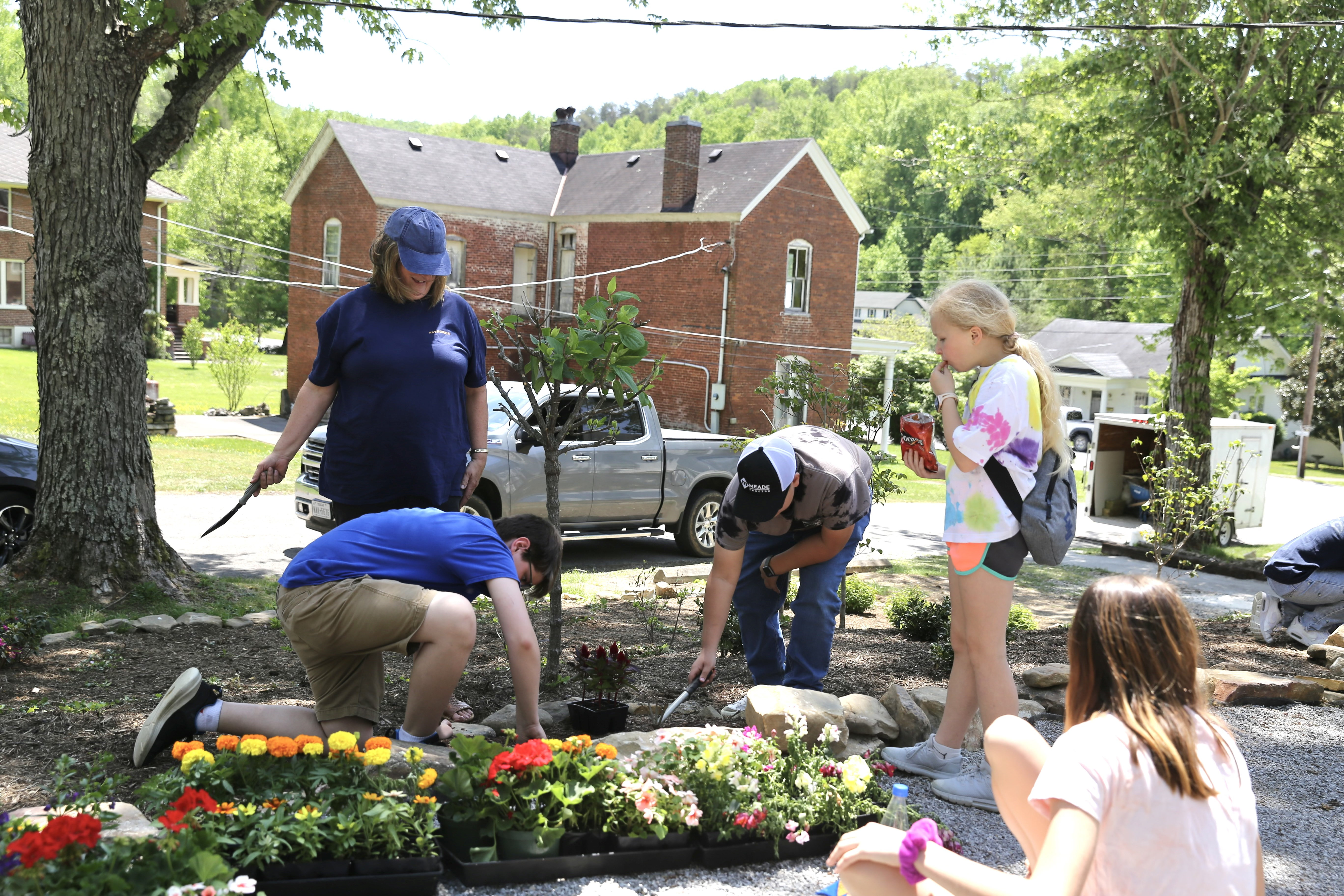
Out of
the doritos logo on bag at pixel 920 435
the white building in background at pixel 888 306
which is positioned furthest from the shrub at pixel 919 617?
the white building in background at pixel 888 306

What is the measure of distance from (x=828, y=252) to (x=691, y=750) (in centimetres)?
2659

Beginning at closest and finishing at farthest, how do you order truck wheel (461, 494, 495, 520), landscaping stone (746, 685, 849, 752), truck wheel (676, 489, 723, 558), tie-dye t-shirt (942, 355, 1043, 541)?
tie-dye t-shirt (942, 355, 1043, 541)
landscaping stone (746, 685, 849, 752)
truck wheel (461, 494, 495, 520)
truck wheel (676, 489, 723, 558)

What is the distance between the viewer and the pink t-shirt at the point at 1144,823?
6.31 ft

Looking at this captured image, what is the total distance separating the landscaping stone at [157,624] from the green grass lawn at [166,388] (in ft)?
42.7

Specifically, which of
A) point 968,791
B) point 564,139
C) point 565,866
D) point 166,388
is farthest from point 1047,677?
point 166,388

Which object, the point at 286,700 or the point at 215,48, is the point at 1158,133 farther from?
the point at 286,700

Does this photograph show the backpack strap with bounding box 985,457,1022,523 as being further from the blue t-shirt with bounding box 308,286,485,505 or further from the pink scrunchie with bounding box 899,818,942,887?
the blue t-shirt with bounding box 308,286,485,505

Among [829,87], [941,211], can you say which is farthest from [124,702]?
[829,87]

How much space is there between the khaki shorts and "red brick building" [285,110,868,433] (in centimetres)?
2256

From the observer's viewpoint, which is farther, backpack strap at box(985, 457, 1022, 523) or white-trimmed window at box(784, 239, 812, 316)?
white-trimmed window at box(784, 239, 812, 316)

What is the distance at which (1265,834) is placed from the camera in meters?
3.86

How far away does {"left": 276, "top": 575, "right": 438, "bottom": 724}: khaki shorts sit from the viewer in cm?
328

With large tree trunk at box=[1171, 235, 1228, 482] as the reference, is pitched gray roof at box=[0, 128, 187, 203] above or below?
above

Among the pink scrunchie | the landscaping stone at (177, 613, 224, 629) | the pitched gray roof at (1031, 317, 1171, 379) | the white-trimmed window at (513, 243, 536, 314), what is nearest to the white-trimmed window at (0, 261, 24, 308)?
the white-trimmed window at (513, 243, 536, 314)
